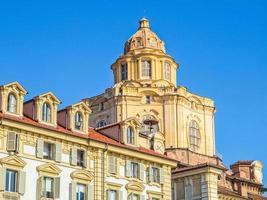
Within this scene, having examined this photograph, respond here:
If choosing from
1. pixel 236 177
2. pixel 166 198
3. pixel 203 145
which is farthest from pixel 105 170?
pixel 203 145

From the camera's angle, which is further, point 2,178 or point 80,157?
point 80,157

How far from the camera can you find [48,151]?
6212 cm

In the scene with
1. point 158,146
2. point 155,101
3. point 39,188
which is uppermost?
point 155,101

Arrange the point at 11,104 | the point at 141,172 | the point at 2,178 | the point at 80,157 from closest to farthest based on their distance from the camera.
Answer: the point at 2,178, the point at 11,104, the point at 80,157, the point at 141,172

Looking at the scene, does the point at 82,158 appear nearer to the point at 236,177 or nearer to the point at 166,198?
the point at 166,198

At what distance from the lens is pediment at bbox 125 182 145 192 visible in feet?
220

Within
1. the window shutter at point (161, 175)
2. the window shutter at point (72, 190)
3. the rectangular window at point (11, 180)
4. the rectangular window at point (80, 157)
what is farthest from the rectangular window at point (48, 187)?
the window shutter at point (161, 175)

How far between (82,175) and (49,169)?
3.91 metres

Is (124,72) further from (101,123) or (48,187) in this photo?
(48,187)

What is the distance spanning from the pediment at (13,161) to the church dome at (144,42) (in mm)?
66047

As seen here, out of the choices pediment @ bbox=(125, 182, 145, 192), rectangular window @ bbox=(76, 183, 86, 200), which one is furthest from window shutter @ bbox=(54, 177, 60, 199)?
pediment @ bbox=(125, 182, 145, 192)

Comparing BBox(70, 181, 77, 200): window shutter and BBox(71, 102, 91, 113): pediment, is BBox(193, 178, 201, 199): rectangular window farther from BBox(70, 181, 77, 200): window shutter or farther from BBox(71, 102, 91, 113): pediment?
BBox(70, 181, 77, 200): window shutter

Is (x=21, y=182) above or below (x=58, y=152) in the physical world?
below

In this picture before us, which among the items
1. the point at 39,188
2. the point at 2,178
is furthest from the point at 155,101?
the point at 2,178
